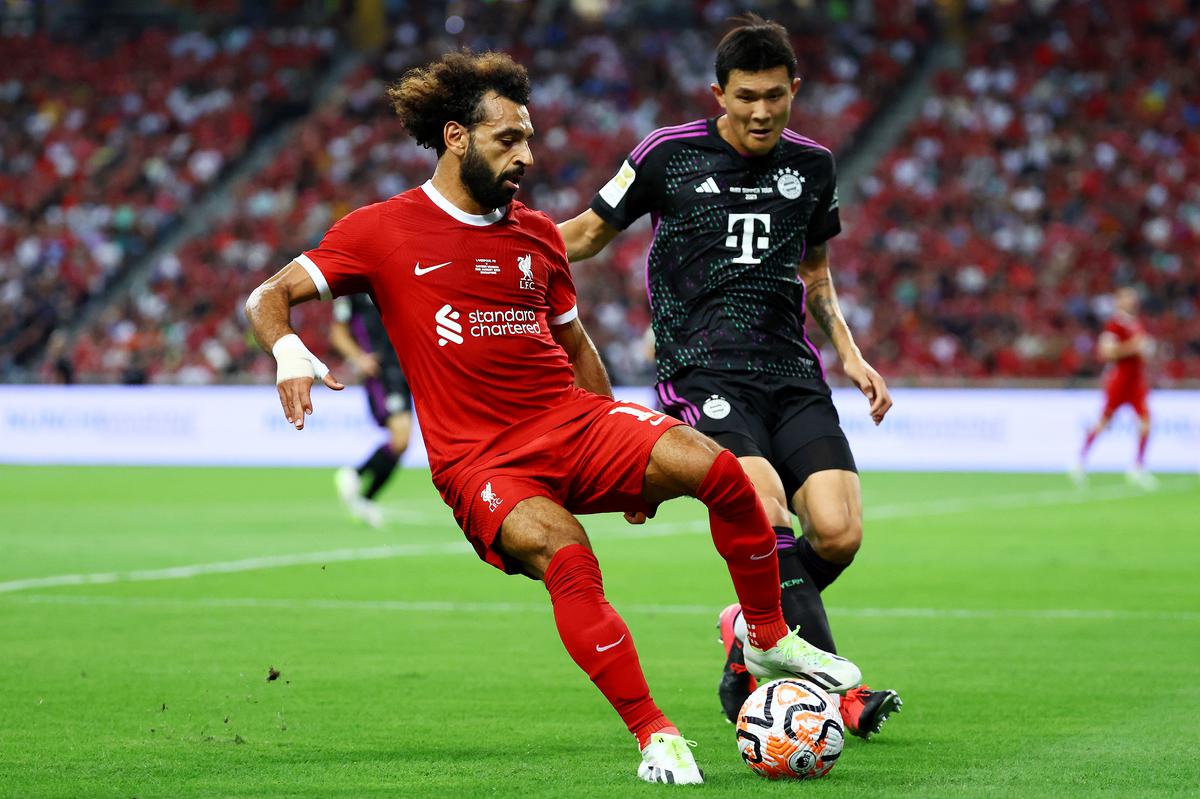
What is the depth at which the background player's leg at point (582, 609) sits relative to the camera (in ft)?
17.3

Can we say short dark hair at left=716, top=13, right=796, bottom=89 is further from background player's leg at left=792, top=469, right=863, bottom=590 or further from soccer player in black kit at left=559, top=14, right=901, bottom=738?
background player's leg at left=792, top=469, right=863, bottom=590

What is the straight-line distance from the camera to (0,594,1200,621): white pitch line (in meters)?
10.0

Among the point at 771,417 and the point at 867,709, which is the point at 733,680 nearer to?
the point at 867,709

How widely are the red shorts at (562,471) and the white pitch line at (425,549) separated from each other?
6.37 m

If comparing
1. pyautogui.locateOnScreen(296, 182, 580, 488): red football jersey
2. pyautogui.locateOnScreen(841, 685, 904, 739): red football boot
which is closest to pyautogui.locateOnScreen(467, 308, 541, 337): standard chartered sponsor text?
pyautogui.locateOnScreen(296, 182, 580, 488): red football jersey

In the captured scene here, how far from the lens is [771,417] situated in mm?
6781

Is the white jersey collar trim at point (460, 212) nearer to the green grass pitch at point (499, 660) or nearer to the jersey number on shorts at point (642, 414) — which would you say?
the jersey number on shorts at point (642, 414)

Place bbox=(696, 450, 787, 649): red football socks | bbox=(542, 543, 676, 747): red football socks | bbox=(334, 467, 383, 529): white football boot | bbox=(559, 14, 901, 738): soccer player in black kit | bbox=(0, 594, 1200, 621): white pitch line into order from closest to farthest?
bbox=(542, 543, 676, 747): red football socks
bbox=(696, 450, 787, 649): red football socks
bbox=(559, 14, 901, 738): soccer player in black kit
bbox=(0, 594, 1200, 621): white pitch line
bbox=(334, 467, 383, 529): white football boot

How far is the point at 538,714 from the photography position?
6.79 meters

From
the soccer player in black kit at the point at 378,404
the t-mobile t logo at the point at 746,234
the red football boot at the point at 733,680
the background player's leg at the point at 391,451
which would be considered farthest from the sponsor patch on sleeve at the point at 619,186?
the background player's leg at the point at 391,451

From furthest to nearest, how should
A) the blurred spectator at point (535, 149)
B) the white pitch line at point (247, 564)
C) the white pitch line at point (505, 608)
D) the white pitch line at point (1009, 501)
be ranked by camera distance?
the blurred spectator at point (535, 149) < the white pitch line at point (1009, 501) < the white pitch line at point (247, 564) < the white pitch line at point (505, 608)

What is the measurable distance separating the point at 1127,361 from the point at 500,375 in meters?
17.6

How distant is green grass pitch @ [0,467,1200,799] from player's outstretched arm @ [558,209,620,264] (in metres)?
1.76

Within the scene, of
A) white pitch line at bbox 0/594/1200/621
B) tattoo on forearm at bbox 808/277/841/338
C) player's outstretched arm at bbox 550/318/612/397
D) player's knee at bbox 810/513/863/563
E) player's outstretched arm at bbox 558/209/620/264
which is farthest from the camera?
white pitch line at bbox 0/594/1200/621
